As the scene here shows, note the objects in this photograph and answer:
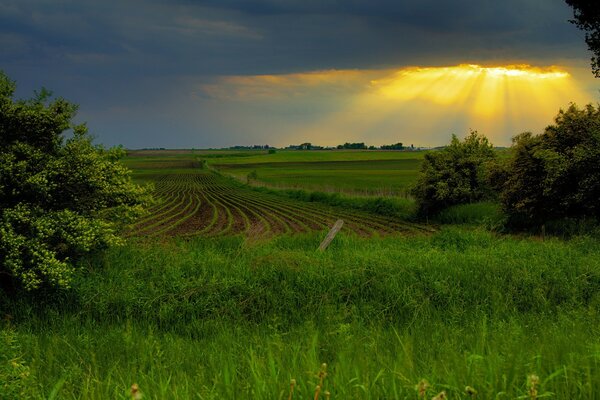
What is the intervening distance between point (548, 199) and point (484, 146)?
10.9 meters

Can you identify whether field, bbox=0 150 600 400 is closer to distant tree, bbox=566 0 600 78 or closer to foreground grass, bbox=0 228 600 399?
foreground grass, bbox=0 228 600 399

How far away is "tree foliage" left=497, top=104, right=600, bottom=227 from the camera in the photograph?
61.3 ft

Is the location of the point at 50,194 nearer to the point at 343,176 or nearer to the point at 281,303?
the point at 281,303

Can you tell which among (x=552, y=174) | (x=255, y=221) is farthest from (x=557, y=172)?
(x=255, y=221)

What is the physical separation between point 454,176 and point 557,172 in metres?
9.72

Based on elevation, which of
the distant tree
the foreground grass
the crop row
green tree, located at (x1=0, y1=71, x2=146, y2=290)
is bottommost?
the crop row

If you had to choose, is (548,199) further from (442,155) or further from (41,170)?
(41,170)

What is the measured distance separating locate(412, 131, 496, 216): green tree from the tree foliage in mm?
5156

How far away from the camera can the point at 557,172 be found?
63.8ft

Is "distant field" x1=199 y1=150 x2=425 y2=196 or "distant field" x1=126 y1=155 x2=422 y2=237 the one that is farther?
"distant field" x1=199 y1=150 x2=425 y2=196

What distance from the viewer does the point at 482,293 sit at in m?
8.52

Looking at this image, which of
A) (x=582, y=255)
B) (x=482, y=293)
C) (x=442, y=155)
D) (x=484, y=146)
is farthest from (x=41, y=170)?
(x=484, y=146)

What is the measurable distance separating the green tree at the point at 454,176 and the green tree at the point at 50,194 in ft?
73.5

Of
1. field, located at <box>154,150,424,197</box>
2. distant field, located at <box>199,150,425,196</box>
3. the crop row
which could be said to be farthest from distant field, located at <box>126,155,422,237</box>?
field, located at <box>154,150,424,197</box>
